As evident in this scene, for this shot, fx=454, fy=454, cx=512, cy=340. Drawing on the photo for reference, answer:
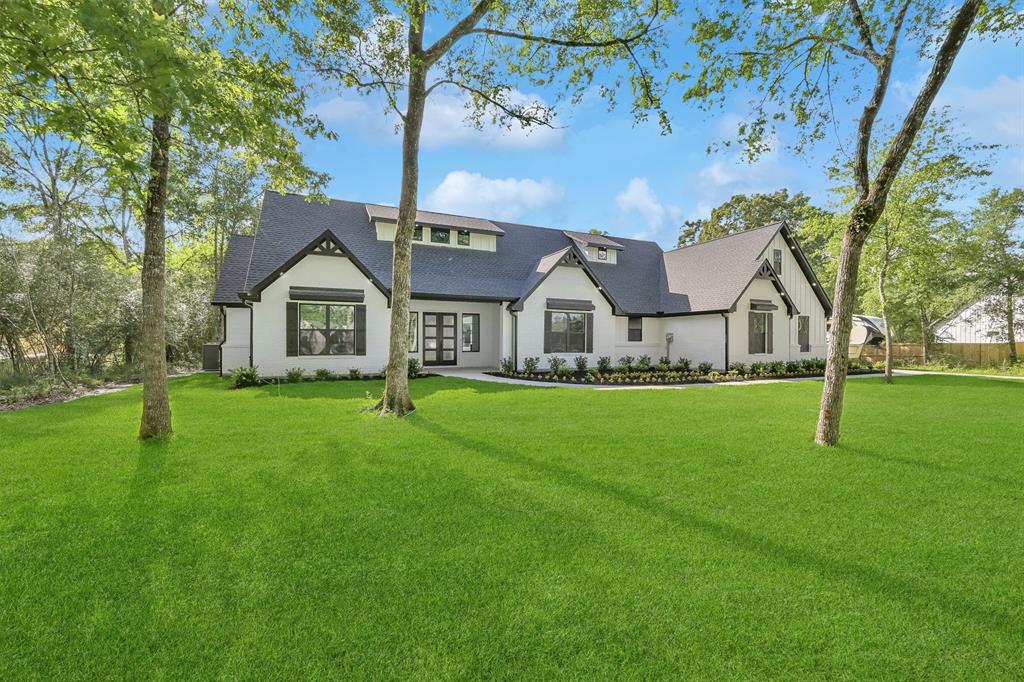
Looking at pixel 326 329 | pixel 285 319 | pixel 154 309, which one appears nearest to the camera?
pixel 154 309

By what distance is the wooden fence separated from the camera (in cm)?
2406

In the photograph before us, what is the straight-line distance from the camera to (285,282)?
14.1 metres

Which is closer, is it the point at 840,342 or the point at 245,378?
the point at 840,342

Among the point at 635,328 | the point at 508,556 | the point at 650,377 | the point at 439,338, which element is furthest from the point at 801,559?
the point at 635,328

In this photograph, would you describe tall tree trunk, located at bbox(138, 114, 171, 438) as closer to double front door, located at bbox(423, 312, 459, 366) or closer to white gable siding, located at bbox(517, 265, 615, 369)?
double front door, located at bbox(423, 312, 459, 366)

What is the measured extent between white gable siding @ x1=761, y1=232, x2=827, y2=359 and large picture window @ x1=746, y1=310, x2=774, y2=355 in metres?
0.47

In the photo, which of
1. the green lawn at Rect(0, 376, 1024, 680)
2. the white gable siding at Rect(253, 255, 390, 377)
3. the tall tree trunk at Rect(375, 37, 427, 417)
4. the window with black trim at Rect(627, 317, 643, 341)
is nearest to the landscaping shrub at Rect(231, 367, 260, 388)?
the white gable siding at Rect(253, 255, 390, 377)

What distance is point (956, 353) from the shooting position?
25422 mm

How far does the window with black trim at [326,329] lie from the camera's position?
47.3ft

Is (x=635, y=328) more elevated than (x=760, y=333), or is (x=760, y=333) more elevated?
(x=635, y=328)

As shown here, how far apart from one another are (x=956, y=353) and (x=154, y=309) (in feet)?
116

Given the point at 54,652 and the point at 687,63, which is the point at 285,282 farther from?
the point at 54,652

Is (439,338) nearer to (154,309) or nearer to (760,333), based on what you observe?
(154,309)

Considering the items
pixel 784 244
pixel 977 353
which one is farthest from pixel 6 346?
pixel 977 353
